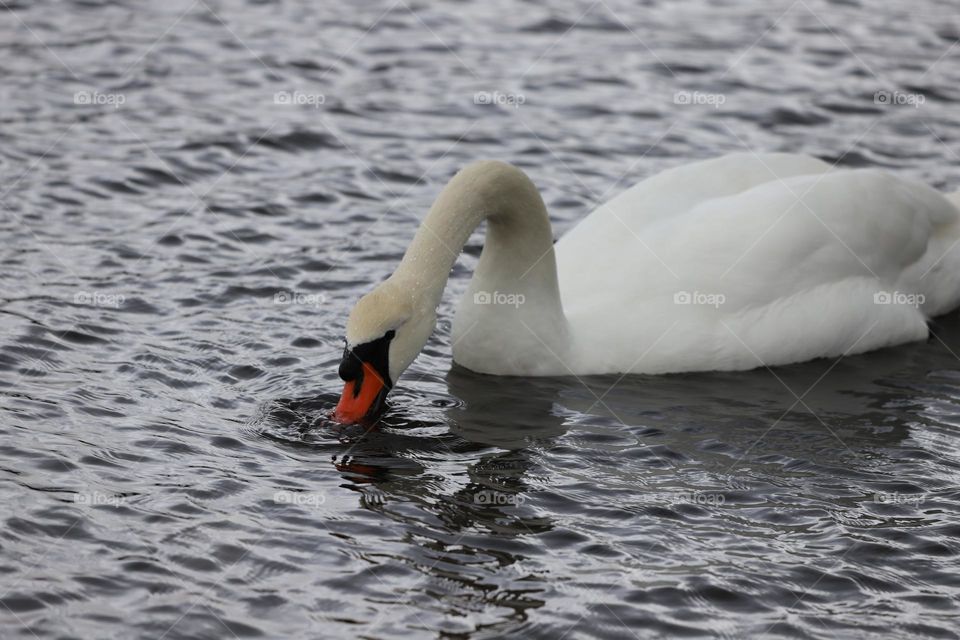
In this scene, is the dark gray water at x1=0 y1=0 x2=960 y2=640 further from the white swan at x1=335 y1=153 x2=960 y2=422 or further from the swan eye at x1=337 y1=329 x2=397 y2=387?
the swan eye at x1=337 y1=329 x2=397 y2=387

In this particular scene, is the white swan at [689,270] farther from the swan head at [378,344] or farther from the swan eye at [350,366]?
the swan eye at [350,366]

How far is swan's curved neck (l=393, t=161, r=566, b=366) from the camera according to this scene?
962 cm

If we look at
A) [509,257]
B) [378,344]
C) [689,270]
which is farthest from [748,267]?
[378,344]

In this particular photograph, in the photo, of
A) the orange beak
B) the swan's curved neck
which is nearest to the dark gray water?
the orange beak

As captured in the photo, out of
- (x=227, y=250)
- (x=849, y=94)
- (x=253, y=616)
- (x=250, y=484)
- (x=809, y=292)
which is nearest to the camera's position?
(x=253, y=616)

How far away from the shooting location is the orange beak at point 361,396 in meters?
8.80

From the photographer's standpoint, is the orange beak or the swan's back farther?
the swan's back

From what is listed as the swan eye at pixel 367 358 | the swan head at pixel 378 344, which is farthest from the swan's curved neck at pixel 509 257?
the swan eye at pixel 367 358

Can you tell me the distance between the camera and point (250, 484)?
27.6ft

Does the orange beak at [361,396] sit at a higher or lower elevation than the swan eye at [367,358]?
lower

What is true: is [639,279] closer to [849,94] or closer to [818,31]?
[849,94]

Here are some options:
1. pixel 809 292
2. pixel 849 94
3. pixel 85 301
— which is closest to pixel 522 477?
pixel 809 292

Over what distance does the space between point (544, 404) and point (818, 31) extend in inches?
394

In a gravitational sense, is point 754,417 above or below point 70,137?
below
